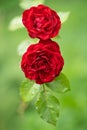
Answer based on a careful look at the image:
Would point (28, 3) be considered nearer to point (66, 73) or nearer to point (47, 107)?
point (47, 107)

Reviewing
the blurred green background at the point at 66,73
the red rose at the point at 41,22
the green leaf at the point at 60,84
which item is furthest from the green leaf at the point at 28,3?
the blurred green background at the point at 66,73

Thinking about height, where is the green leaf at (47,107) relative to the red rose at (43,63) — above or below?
below

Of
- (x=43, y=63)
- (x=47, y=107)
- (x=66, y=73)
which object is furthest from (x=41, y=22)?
(x=66, y=73)

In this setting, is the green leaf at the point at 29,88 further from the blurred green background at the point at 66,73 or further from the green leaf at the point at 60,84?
the blurred green background at the point at 66,73

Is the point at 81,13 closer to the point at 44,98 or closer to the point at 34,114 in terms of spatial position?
the point at 34,114

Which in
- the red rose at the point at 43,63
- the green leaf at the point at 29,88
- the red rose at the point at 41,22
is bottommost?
the green leaf at the point at 29,88

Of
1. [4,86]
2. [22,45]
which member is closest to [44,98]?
[22,45]

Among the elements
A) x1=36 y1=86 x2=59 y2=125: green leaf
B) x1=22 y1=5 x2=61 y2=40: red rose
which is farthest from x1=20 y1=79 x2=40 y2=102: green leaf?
x1=22 y1=5 x2=61 y2=40: red rose
